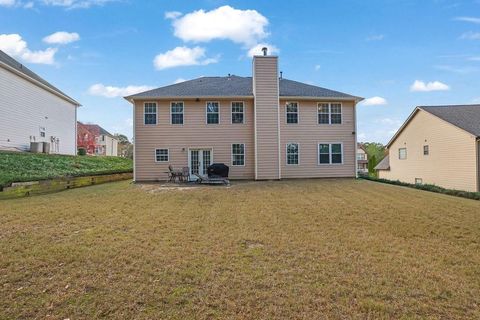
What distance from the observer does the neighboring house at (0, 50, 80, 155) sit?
737 inches

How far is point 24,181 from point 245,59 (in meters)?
14.7

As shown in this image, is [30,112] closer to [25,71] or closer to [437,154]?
[25,71]

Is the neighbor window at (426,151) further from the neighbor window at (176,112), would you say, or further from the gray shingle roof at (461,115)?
the neighbor window at (176,112)

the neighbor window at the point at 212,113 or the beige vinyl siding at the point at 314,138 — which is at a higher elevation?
the neighbor window at the point at 212,113

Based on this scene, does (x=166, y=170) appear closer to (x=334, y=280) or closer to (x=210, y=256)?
(x=210, y=256)

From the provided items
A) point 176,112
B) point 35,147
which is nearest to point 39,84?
point 35,147

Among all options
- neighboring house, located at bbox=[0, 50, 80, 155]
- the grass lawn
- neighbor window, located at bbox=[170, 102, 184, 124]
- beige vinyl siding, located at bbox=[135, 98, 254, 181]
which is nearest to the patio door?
beige vinyl siding, located at bbox=[135, 98, 254, 181]

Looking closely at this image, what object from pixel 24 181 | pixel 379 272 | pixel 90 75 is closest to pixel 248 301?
pixel 379 272

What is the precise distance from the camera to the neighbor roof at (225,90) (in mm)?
16719

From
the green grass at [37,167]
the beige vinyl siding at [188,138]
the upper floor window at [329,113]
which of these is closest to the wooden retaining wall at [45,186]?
the green grass at [37,167]

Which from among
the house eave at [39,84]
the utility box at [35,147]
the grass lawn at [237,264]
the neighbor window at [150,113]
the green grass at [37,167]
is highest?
the house eave at [39,84]

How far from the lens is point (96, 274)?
3824mm

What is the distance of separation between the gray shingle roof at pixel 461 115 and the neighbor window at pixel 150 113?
1908 centimetres

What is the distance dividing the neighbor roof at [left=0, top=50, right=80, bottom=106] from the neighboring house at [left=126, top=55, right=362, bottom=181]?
10126 mm
